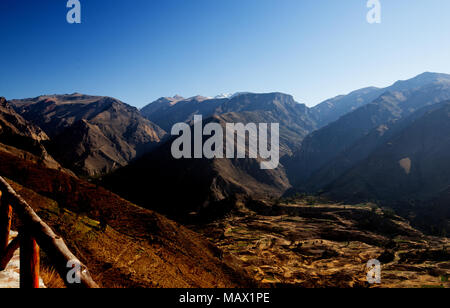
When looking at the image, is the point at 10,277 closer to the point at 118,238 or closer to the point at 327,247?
the point at 118,238

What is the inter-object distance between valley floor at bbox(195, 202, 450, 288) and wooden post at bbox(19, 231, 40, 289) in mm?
13200

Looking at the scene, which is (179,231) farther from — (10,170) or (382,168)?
(382,168)

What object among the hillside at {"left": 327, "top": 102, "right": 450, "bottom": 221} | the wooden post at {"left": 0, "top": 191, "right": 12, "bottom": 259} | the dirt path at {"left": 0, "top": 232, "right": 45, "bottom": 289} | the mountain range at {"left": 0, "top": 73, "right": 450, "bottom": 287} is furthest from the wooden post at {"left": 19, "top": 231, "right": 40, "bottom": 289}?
the hillside at {"left": 327, "top": 102, "right": 450, "bottom": 221}

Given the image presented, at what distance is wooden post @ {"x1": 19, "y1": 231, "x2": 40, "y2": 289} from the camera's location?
→ 308 centimetres

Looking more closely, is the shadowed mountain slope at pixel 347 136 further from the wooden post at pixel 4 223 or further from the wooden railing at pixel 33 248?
the wooden railing at pixel 33 248

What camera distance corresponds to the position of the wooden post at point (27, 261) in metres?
3.08

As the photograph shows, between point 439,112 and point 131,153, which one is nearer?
point 439,112

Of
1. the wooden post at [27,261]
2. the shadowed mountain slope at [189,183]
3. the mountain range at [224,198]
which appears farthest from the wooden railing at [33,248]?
the shadowed mountain slope at [189,183]

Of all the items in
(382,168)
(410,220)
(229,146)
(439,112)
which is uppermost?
(439,112)

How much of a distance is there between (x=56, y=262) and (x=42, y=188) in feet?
32.6

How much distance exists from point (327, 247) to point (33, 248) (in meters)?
41.4

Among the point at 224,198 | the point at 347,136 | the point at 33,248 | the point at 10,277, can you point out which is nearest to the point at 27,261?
the point at 33,248
